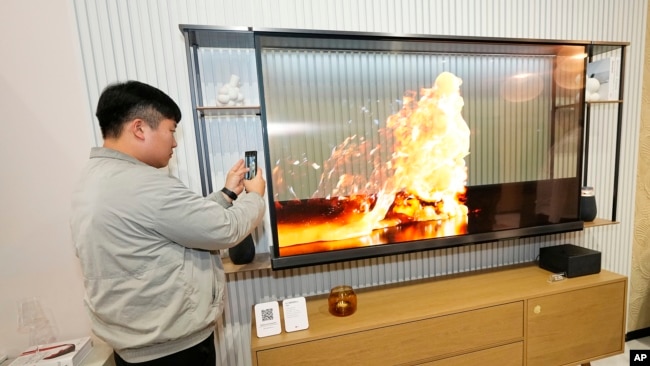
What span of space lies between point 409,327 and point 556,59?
5.30 feet

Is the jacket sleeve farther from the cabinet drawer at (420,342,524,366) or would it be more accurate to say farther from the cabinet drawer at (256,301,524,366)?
the cabinet drawer at (420,342,524,366)

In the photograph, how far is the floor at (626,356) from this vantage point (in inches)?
80.7

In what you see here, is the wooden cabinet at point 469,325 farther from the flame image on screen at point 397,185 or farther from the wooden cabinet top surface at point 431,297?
the flame image on screen at point 397,185

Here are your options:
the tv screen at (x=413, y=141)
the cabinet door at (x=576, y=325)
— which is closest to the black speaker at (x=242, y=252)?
the tv screen at (x=413, y=141)

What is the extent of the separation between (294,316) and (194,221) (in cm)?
69

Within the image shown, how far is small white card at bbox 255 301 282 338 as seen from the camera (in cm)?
140

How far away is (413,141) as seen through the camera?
1.58 meters

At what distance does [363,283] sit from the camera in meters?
1.83

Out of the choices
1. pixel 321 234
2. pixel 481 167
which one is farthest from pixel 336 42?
pixel 481 167

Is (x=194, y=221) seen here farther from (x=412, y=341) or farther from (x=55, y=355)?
(x=412, y=341)

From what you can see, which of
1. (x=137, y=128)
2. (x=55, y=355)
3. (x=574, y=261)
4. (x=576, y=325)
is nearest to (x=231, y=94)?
(x=137, y=128)

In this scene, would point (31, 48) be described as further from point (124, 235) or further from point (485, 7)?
point (485, 7)

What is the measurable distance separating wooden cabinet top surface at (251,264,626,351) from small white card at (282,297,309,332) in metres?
0.02

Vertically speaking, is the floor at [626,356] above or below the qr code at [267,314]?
below
